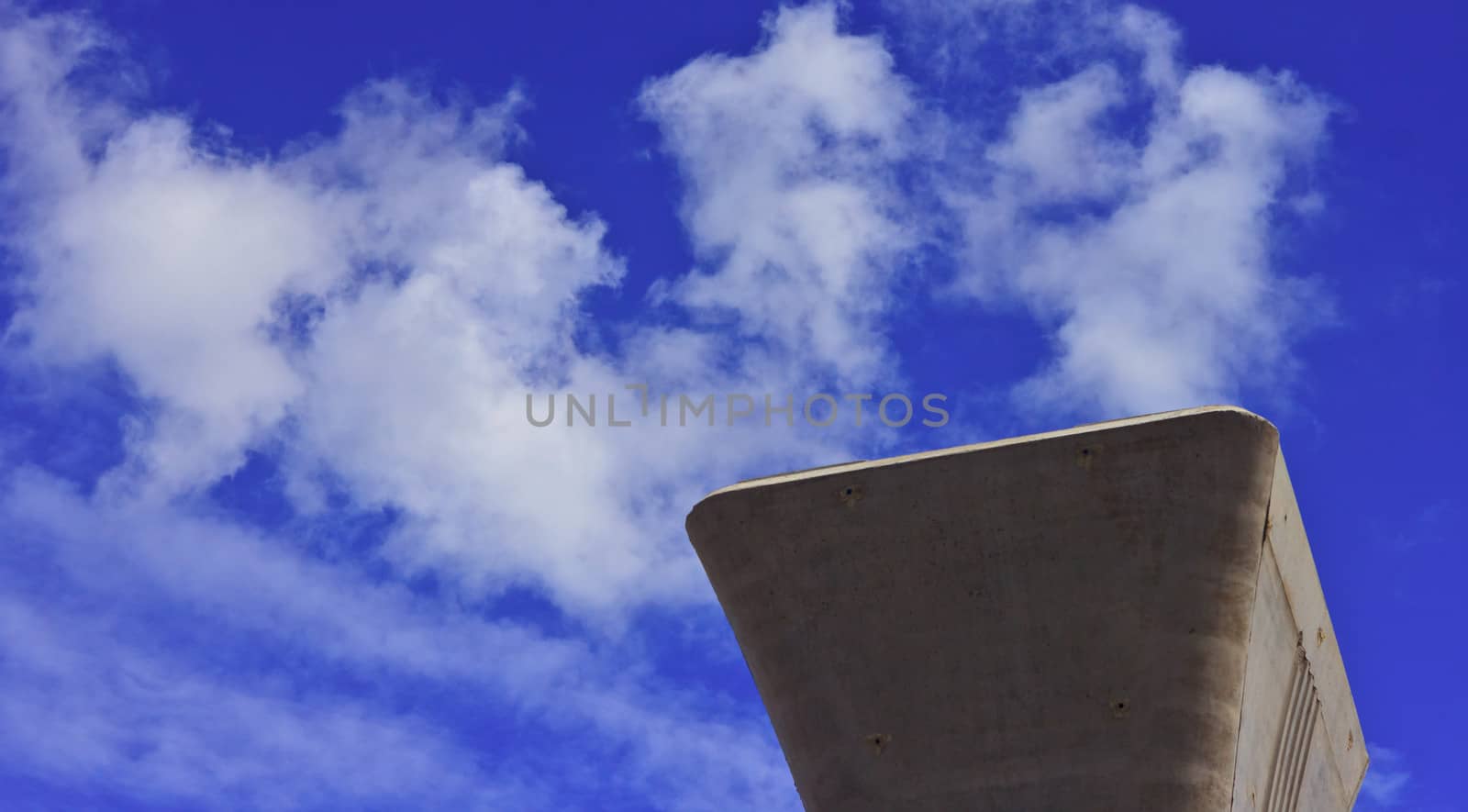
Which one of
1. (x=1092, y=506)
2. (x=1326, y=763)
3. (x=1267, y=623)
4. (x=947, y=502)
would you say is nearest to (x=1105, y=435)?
(x=1092, y=506)

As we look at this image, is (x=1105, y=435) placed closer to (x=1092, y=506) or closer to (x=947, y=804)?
(x=1092, y=506)

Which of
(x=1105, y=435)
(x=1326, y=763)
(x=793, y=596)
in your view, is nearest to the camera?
(x=1105, y=435)

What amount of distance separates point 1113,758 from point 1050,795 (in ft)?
1.80

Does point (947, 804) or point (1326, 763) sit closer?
point (947, 804)

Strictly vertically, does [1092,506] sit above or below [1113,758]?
above

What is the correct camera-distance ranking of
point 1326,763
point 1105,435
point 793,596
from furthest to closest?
point 1326,763, point 793,596, point 1105,435

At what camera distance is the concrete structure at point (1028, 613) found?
11.2 meters

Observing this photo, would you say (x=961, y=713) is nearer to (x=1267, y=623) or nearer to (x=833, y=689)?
(x=833, y=689)

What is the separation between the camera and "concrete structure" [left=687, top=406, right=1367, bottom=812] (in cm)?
1124

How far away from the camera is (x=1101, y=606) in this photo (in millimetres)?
11430

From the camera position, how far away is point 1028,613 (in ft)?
37.9

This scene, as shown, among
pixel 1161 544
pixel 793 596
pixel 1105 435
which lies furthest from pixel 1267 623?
pixel 793 596

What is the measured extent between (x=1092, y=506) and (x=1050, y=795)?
7.25 feet

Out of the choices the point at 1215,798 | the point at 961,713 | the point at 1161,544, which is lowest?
the point at 1215,798
